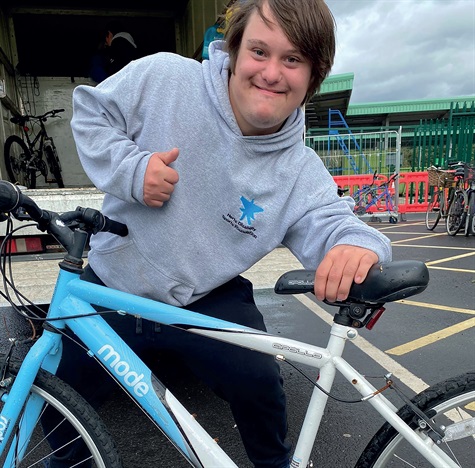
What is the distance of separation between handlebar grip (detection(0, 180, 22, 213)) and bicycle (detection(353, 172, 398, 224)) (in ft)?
32.2

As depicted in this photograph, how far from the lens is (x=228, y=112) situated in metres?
1.44

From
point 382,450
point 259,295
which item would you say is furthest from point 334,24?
point 259,295

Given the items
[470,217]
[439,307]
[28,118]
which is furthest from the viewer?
[470,217]

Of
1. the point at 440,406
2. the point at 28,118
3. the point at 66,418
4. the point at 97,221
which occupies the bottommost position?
the point at 66,418

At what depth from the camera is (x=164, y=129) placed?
1438 millimetres

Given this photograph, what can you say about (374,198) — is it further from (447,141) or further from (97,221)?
(97,221)

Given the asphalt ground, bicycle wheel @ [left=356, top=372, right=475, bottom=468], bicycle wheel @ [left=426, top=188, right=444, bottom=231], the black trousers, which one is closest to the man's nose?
the black trousers

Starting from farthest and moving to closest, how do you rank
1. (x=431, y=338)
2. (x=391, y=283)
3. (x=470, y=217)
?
(x=470, y=217) → (x=431, y=338) → (x=391, y=283)

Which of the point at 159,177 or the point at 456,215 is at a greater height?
the point at 159,177

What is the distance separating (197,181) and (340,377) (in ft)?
5.91

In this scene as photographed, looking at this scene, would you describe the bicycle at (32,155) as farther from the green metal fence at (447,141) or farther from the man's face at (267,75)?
the green metal fence at (447,141)

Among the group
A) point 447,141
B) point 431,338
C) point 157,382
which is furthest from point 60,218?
point 447,141

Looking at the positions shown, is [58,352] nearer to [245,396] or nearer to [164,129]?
[245,396]

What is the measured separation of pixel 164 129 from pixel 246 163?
30cm
